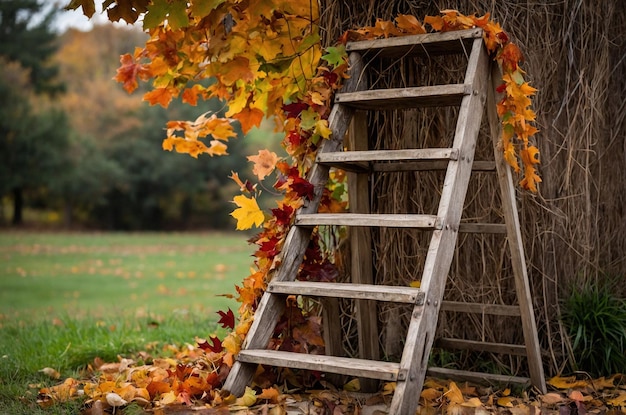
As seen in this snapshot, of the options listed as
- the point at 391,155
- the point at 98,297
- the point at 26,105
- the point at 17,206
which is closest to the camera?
the point at 391,155

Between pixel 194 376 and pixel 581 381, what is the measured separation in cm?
175

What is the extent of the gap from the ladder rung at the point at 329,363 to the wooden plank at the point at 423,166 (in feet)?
3.45

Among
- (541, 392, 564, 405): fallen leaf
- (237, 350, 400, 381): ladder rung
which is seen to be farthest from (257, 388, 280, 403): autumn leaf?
(541, 392, 564, 405): fallen leaf

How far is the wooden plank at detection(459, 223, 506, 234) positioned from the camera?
315cm

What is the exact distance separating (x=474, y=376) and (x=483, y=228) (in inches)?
26.7

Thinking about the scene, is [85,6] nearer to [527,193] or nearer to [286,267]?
[286,267]

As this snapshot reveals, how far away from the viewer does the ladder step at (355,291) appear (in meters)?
2.49

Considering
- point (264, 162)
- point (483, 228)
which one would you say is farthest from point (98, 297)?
point (483, 228)

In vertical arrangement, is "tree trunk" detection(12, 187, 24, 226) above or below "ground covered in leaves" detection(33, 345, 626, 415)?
below

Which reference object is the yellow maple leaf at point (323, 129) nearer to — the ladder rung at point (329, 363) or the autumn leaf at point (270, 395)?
the ladder rung at point (329, 363)

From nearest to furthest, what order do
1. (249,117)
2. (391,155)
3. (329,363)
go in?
1. (329,363)
2. (391,155)
3. (249,117)

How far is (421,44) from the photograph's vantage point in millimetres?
3025

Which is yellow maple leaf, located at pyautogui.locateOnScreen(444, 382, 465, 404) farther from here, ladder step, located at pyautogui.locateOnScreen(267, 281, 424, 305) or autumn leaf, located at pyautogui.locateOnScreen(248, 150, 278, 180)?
autumn leaf, located at pyautogui.locateOnScreen(248, 150, 278, 180)

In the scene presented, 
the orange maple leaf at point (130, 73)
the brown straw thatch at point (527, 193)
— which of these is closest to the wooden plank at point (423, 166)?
the brown straw thatch at point (527, 193)
